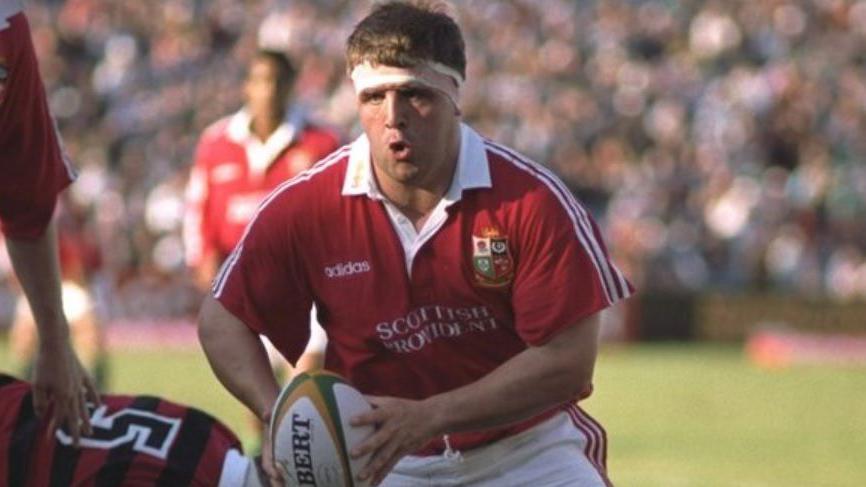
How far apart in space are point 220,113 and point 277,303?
73.2 feet

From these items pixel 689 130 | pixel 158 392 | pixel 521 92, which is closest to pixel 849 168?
pixel 689 130

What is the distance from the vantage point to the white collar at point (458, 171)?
19.8 ft

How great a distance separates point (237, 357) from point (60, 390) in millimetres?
780

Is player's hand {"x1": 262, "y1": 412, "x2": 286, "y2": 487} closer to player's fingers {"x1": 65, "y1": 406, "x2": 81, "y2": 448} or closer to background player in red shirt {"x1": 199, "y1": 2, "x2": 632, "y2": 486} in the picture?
Answer: background player in red shirt {"x1": 199, "y1": 2, "x2": 632, "y2": 486}

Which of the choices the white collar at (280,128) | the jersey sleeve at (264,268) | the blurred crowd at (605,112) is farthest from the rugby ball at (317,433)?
the blurred crowd at (605,112)

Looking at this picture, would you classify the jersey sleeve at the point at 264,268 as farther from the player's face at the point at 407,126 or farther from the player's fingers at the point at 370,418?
the player's fingers at the point at 370,418

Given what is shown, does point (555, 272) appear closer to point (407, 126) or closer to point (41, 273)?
point (407, 126)

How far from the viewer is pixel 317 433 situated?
5.59 m

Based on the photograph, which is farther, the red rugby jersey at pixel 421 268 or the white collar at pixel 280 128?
the white collar at pixel 280 128

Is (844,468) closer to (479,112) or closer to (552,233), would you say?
(552,233)

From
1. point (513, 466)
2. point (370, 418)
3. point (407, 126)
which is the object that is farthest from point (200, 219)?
point (370, 418)

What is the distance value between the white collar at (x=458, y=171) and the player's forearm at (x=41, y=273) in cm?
98

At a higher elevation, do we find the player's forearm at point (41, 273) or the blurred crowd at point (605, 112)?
the player's forearm at point (41, 273)

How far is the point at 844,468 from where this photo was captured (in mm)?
12258
